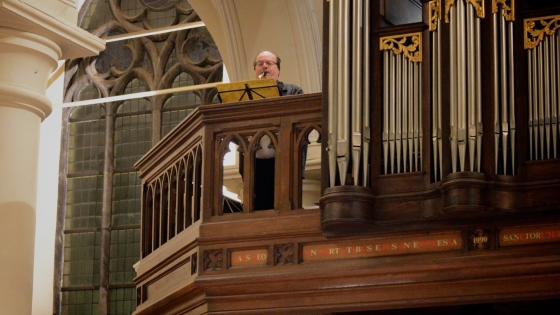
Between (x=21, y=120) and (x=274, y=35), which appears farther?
(x=274, y=35)

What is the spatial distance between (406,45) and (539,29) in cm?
101

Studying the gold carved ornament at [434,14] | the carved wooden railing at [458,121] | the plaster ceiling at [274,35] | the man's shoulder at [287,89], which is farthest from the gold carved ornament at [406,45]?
the plaster ceiling at [274,35]

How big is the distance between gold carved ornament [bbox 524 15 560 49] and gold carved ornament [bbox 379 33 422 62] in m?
0.81

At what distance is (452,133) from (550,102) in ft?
2.40

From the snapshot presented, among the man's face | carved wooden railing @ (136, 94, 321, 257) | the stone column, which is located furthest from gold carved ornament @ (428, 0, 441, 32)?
the stone column

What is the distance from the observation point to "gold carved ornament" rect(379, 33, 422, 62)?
8859 millimetres

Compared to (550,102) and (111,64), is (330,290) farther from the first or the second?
(111,64)

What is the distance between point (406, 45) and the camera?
29.3 feet

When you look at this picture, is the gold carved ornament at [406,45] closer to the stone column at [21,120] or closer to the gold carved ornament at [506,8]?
the gold carved ornament at [506,8]

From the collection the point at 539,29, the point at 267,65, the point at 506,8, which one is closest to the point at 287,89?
the point at 267,65

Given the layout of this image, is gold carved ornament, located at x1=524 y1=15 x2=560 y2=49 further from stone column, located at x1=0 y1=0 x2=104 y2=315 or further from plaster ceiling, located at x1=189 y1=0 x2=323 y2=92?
plaster ceiling, located at x1=189 y1=0 x2=323 y2=92

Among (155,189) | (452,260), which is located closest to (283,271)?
(452,260)

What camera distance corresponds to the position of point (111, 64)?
18812 mm

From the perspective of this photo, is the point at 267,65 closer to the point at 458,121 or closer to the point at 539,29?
the point at 458,121
